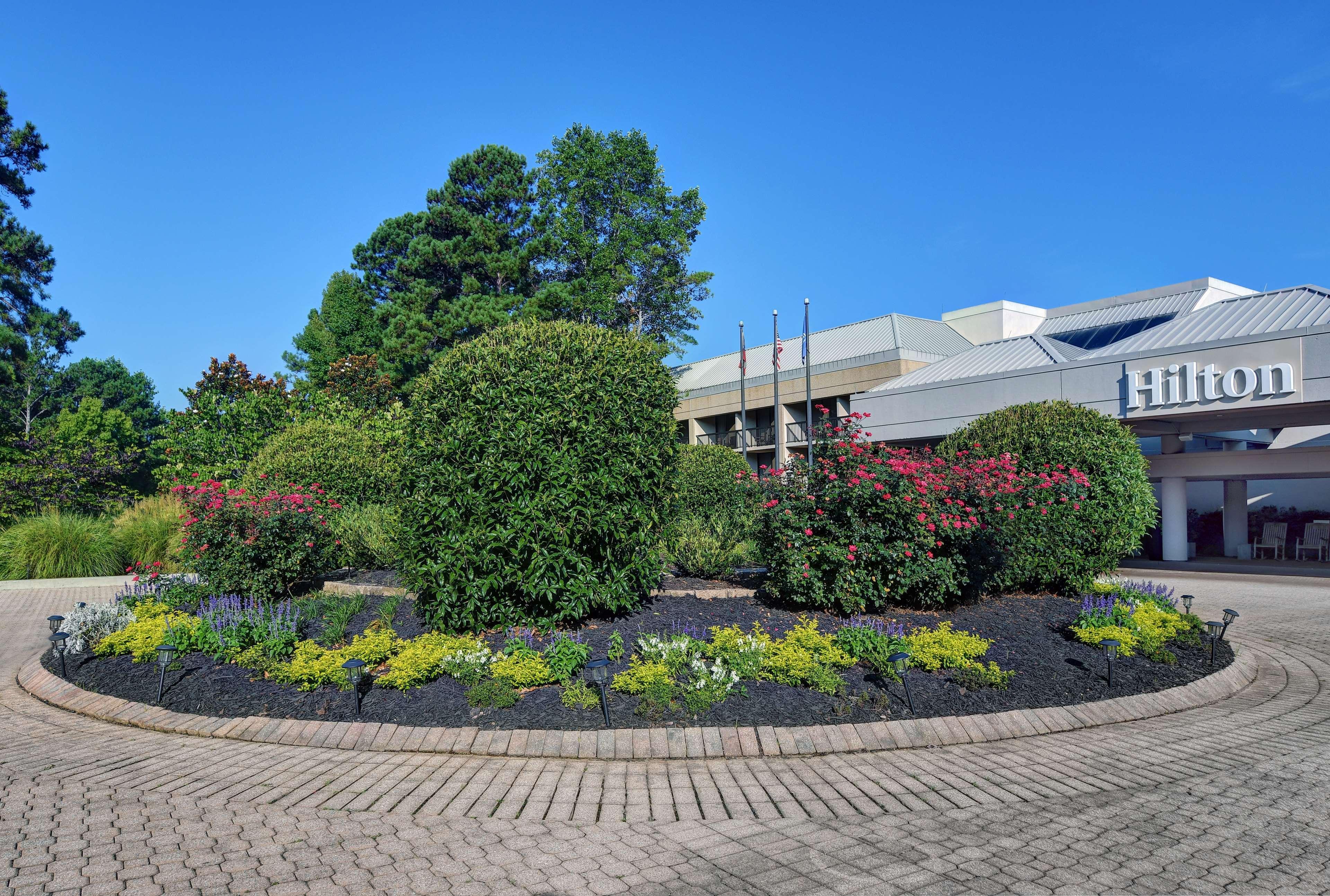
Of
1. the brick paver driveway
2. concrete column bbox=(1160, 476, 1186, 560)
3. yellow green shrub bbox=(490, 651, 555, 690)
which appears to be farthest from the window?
yellow green shrub bbox=(490, 651, 555, 690)

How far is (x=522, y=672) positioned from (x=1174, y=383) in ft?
54.1

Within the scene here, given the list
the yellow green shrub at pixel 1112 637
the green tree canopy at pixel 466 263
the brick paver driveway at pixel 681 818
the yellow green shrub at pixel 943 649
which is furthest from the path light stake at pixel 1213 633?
the green tree canopy at pixel 466 263

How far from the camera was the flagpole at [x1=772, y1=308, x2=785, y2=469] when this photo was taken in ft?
88.5

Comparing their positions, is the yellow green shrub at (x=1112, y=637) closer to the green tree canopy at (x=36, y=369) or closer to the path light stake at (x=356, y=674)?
the path light stake at (x=356, y=674)

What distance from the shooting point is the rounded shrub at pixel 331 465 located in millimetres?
13508

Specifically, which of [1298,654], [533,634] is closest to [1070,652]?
[1298,654]

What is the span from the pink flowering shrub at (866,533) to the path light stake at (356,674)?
4131 mm

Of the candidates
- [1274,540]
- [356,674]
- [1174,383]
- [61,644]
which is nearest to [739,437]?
[1274,540]

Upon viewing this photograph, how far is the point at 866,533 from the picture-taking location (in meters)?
7.98

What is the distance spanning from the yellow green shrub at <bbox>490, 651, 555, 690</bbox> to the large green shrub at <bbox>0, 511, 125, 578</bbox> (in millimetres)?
13954

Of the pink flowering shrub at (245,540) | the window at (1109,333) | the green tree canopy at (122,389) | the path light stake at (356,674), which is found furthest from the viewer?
the green tree canopy at (122,389)

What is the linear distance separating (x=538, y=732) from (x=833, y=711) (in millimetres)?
2037

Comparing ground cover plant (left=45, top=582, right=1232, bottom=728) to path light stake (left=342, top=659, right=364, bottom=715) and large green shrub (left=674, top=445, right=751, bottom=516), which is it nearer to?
path light stake (left=342, top=659, right=364, bottom=715)

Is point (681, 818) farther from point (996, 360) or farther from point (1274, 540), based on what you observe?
point (1274, 540)
